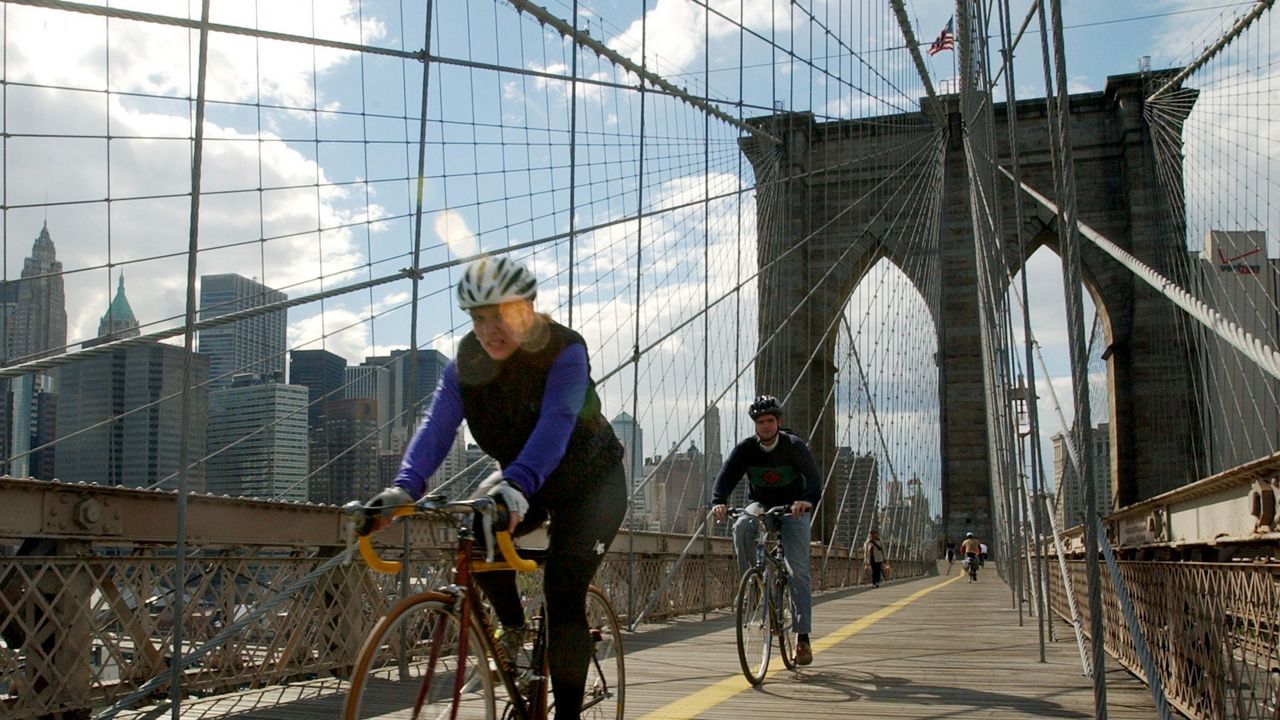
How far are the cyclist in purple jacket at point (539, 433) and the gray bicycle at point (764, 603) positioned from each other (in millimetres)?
1919

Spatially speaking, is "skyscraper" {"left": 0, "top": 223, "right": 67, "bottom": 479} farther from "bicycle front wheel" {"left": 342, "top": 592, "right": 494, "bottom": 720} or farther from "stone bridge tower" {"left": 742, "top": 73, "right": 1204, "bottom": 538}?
"stone bridge tower" {"left": 742, "top": 73, "right": 1204, "bottom": 538}

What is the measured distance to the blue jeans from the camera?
477 centimetres

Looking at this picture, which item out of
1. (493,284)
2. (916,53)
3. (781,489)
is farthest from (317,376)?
(916,53)

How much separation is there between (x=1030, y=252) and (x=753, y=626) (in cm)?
2686

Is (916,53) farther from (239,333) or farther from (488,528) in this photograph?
(488,528)

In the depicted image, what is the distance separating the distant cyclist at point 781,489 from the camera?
15.7 ft

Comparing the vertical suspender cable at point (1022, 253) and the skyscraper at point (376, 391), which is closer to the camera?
the vertical suspender cable at point (1022, 253)

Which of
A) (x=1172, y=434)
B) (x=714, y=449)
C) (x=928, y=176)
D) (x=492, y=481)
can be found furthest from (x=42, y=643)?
(x=1172, y=434)

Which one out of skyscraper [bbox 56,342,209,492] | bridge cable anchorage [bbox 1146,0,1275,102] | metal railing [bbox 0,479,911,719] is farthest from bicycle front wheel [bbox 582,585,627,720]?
bridge cable anchorage [bbox 1146,0,1275,102]

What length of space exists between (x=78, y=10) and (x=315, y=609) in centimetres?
223

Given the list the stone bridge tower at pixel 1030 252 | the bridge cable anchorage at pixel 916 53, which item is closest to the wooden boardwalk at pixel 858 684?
the bridge cable anchorage at pixel 916 53

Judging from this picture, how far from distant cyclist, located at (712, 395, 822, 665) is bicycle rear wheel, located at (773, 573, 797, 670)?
2 cm

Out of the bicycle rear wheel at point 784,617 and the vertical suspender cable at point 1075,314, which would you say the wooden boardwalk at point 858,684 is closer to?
the bicycle rear wheel at point 784,617

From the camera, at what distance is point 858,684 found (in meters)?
4.45
